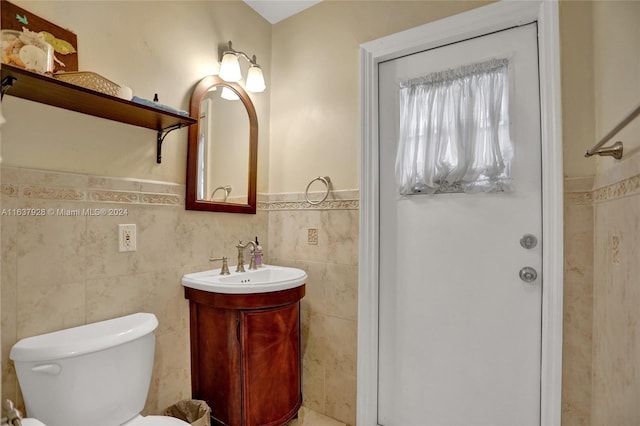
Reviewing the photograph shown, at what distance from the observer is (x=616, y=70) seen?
50.0 inches

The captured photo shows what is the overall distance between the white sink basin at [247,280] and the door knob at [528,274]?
0.99 m

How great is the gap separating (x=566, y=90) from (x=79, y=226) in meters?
2.06

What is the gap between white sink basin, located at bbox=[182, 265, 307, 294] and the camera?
1611 mm

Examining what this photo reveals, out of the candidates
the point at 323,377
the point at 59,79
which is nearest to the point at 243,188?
the point at 59,79

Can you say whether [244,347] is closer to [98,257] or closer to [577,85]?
[98,257]

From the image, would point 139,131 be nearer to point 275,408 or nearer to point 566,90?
point 275,408

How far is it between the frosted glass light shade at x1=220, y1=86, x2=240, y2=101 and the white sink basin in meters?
0.95

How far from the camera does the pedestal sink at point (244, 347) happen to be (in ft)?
5.35

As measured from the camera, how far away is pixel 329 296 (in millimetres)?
2035

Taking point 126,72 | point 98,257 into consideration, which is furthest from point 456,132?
point 98,257

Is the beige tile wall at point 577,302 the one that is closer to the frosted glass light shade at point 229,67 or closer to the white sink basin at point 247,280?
the white sink basin at point 247,280

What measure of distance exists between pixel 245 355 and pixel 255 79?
1.47 m

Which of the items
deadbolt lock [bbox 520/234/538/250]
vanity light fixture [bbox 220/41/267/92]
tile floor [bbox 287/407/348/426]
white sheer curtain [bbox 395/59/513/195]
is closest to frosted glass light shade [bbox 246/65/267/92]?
vanity light fixture [bbox 220/41/267/92]

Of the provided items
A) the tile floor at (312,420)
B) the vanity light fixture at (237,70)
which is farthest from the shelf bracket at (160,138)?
the tile floor at (312,420)
